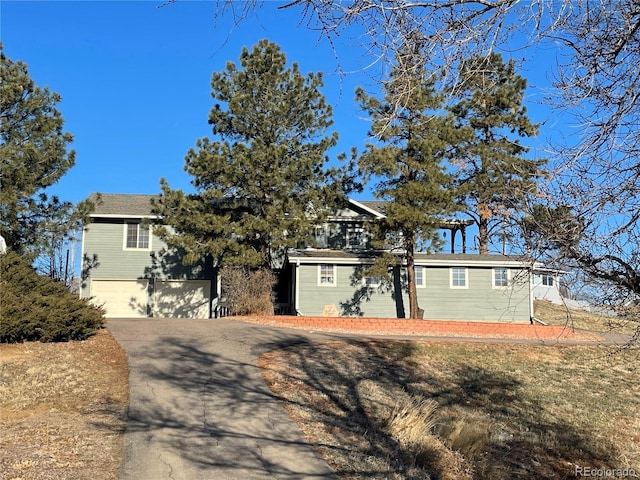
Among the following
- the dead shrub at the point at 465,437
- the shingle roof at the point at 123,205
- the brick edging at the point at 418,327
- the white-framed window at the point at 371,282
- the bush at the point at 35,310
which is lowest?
the dead shrub at the point at 465,437

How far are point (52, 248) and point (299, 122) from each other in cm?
1042

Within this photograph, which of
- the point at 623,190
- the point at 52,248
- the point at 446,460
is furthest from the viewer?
the point at 52,248

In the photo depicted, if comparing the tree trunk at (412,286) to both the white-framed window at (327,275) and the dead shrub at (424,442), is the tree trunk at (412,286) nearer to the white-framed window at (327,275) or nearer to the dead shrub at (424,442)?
the white-framed window at (327,275)

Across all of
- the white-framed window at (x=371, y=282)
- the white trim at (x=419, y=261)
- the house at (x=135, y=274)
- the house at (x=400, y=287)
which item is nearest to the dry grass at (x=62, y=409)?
the white trim at (x=419, y=261)

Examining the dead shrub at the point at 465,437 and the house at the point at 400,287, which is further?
the house at the point at 400,287

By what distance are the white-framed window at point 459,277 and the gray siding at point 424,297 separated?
0.56ft

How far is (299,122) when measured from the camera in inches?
920

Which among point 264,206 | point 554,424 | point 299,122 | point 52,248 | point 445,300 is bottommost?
point 554,424

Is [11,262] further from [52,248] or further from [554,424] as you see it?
[554,424]

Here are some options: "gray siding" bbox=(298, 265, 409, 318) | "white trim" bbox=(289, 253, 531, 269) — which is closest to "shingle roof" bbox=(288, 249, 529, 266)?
"white trim" bbox=(289, 253, 531, 269)

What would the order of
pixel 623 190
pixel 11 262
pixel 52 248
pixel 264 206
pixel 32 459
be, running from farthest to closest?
1. pixel 264 206
2. pixel 52 248
3. pixel 11 262
4. pixel 32 459
5. pixel 623 190

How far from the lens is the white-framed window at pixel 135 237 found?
88.4ft

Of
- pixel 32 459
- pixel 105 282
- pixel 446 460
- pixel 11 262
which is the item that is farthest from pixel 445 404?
pixel 105 282

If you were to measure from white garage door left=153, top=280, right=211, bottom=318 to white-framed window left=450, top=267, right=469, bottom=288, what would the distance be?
447 inches
